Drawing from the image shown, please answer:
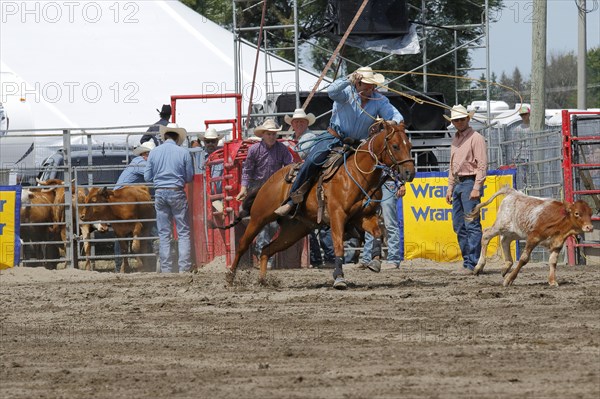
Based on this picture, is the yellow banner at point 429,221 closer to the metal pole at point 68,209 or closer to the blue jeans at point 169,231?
the blue jeans at point 169,231

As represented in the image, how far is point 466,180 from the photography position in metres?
14.0

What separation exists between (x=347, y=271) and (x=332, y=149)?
3144 millimetres

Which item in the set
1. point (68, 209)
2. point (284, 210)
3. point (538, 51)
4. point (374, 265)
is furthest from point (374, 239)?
point (538, 51)

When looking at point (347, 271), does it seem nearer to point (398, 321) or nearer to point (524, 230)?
point (524, 230)

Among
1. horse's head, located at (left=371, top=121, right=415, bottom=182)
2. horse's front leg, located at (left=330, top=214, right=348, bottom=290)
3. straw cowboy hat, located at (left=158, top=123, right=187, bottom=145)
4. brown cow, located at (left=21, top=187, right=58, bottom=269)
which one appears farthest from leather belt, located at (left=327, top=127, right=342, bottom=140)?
brown cow, located at (left=21, top=187, right=58, bottom=269)

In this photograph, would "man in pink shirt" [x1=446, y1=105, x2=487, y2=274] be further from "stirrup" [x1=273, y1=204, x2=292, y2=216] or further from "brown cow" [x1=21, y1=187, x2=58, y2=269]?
"brown cow" [x1=21, y1=187, x2=58, y2=269]

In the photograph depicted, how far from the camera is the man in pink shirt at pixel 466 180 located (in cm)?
1385

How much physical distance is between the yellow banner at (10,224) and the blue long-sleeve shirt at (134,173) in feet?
5.55

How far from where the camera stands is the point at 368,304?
35.1 feet

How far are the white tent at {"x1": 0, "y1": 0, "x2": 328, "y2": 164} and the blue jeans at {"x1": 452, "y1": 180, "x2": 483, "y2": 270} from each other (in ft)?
32.9

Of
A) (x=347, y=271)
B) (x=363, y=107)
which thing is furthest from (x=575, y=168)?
(x=363, y=107)

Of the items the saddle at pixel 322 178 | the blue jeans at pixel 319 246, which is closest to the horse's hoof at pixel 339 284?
the saddle at pixel 322 178

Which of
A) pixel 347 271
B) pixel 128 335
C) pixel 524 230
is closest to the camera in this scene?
pixel 128 335

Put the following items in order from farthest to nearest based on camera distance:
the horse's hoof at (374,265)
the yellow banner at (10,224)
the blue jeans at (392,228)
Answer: the yellow banner at (10,224)
the blue jeans at (392,228)
the horse's hoof at (374,265)
